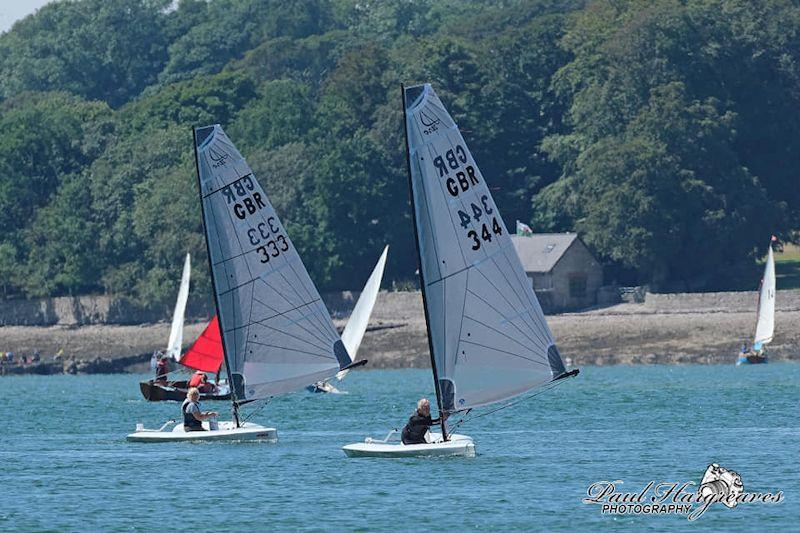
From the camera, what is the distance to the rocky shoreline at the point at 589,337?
92.6 m

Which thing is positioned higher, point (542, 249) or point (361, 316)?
point (542, 249)

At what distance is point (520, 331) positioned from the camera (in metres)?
38.5

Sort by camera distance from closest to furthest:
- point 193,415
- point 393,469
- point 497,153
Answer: point 393,469
point 193,415
point 497,153

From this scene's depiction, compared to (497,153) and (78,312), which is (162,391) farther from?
(497,153)

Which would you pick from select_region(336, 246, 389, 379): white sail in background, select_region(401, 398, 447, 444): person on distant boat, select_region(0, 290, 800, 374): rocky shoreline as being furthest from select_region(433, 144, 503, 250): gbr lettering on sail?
select_region(0, 290, 800, 374): rocky shoreline

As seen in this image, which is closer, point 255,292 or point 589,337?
point 255,292

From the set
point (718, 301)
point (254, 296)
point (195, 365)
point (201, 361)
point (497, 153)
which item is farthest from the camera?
point (497, 153)

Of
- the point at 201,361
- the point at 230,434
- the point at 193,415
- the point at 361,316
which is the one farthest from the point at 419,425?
the point at 361,316

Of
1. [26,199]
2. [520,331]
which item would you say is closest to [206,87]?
[26,199]

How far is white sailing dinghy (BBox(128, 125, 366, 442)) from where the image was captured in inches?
1784

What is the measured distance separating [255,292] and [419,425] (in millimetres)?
8283

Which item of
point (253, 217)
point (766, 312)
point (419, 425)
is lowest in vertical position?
point (766, 312)

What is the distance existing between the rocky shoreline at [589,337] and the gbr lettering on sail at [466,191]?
5429cm

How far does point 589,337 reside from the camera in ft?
315
